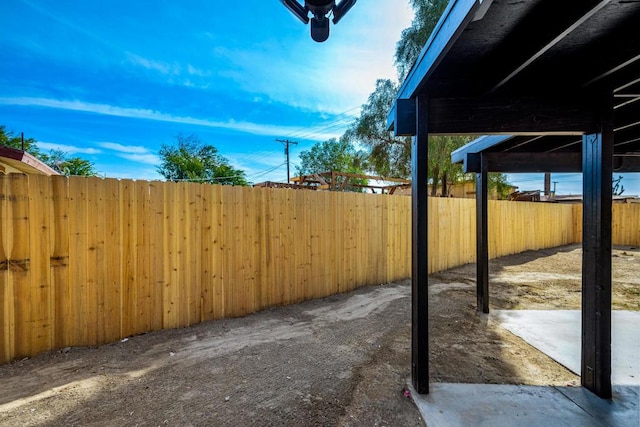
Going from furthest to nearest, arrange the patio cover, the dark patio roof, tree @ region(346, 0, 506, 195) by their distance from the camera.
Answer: tree @ region(346, 0, 506, 195) → the patio cover → the dark patio roof

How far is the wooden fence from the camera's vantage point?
2.54m

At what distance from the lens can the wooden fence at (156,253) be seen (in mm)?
2539

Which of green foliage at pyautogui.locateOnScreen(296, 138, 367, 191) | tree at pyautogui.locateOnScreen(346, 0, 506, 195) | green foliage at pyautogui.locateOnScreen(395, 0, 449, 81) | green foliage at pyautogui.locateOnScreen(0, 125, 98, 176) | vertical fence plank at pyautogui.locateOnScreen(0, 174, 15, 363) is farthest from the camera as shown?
green foliage at pyautogui.locateOnScreen(296, 138, 367, 191)

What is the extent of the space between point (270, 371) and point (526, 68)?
2.89m

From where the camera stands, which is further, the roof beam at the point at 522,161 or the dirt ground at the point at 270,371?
the roof beam at the point at 522,161

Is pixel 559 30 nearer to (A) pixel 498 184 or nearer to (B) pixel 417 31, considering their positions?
(B) pixel 417 31

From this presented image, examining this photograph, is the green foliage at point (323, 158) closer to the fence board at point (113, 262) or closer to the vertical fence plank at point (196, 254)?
the vertical fence plank at point (196, 254)

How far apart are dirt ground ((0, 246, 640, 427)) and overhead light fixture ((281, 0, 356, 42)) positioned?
270 centimetres

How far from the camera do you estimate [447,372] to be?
2492 millimetres

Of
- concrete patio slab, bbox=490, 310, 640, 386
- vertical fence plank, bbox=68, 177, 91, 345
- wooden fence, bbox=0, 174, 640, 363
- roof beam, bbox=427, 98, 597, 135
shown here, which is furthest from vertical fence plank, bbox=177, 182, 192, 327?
concrete patio slab, bbox=490, 310, 640, 386

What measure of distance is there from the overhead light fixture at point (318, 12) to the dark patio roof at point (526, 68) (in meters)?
0.78

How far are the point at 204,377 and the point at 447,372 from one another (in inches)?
77.5

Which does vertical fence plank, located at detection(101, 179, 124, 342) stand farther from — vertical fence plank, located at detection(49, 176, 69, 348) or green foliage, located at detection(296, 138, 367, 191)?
green foliage, located at detection(296, 138, 367, 191)

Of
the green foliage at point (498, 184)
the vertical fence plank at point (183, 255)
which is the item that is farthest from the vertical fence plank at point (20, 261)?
the green foliage at point (498, 184)
